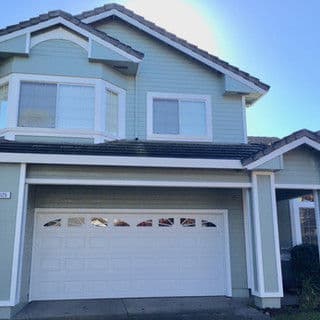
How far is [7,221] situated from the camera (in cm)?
933

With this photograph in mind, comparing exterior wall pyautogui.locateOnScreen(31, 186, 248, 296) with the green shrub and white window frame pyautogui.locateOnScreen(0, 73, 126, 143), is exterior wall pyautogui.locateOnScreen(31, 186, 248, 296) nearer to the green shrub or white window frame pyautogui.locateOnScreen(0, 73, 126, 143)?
white window frame pyautogui.locateOnScreen(0, 73, 126, 143)

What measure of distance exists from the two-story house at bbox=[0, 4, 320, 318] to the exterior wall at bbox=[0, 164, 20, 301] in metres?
0.14

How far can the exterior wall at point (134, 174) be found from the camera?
9.84 metres

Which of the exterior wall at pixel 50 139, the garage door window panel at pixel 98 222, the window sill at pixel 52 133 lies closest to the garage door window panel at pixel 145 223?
the garage door window panel at pixel 98 222

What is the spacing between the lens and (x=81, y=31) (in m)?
11.7

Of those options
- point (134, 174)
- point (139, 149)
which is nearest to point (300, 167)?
point (139, 149)

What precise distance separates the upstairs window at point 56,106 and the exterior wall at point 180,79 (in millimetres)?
1884

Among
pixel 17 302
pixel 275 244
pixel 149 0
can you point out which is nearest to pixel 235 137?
pixel 275 244

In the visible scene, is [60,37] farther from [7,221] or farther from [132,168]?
[7,221]

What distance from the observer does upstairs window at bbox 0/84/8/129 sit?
11.3m

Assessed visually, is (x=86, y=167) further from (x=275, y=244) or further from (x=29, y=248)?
(x=275, y=244)

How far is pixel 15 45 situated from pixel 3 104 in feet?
5.26

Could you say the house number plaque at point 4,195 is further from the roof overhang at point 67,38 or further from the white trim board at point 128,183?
the roof overhang at point 67,38

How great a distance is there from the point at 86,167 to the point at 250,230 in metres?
4.38
